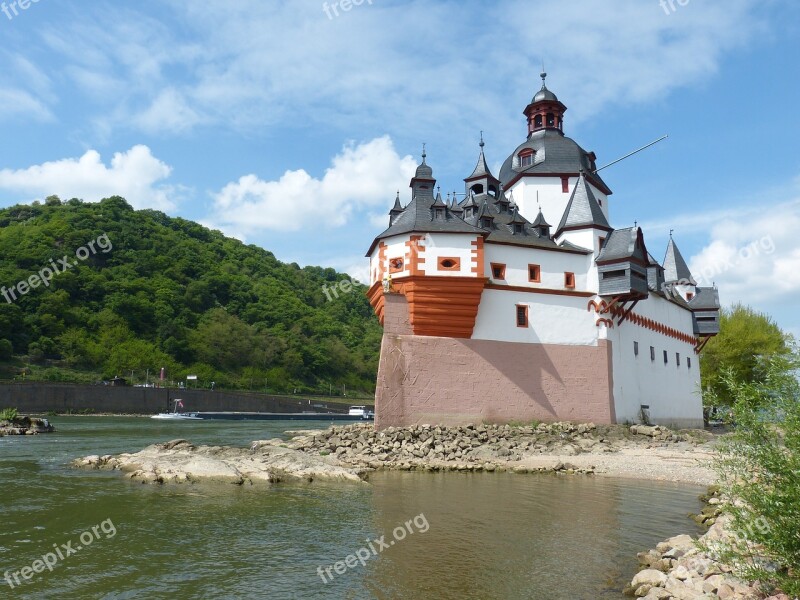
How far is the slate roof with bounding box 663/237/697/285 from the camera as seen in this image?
45.1m

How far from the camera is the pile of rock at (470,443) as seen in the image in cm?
2339

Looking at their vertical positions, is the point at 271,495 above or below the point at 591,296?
below

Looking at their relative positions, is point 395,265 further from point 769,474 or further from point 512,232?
point 769,474

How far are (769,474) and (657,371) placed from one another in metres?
31.4

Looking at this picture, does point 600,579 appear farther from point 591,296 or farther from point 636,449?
point 591,296

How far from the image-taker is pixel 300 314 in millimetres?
A: 105250

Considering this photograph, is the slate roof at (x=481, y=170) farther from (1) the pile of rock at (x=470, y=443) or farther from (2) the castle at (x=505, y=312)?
(1) the pile of rock at (x=470, y=443)

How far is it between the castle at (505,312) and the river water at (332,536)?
26.4 feet

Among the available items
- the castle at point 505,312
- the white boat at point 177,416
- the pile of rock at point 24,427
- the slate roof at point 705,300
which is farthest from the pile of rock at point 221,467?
the white boat at point 177,416

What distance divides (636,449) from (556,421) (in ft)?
12.4

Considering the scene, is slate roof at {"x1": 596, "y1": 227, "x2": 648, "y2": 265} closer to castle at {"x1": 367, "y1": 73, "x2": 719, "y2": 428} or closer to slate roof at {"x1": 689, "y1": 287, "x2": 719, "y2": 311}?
castle at {"x1": 367, "y1": 73, "x2": 719, "y2": 428}

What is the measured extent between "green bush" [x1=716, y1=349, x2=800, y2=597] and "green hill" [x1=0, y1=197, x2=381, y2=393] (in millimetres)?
70346

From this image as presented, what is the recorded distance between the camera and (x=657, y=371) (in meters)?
36.9

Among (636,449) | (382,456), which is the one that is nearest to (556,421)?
(636,449)
